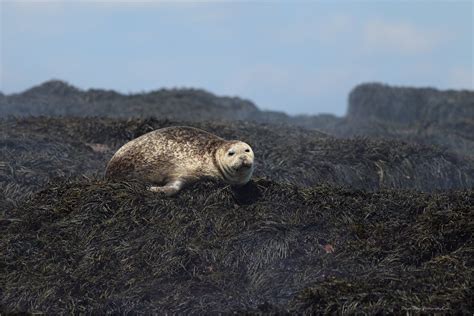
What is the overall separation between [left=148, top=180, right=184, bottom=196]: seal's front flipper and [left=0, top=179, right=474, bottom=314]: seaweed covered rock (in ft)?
0.31

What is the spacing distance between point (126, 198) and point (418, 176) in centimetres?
546

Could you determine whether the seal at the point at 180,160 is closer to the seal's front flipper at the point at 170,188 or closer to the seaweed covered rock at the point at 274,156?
the seal's front flipper at the point at 170,188

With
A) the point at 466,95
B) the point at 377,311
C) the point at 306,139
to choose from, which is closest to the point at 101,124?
the point at 306,139

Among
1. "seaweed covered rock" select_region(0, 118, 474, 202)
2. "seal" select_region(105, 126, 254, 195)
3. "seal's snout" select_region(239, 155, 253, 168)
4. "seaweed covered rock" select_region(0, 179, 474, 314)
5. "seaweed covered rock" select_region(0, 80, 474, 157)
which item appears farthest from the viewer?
"seaweed covered rock" select_region(0, 80, 474, 157)

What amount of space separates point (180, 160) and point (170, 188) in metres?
0.43

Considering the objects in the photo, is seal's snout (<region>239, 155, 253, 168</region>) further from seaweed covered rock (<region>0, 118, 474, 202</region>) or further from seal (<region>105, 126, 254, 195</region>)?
seaweed covered rock (<region>0, 118, 474, 202</region>)

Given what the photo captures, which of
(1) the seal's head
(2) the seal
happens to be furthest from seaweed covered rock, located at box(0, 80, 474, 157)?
(1) the seal's head

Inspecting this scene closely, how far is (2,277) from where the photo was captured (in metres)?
6.91

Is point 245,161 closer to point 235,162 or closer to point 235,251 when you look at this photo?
point 235,162

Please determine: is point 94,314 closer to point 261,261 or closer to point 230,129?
point 261,261

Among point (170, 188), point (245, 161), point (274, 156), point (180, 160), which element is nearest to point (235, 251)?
point (245, 161)

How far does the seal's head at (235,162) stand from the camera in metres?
7.98

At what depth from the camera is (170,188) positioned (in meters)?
8.08

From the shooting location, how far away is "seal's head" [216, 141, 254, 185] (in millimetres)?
7977
